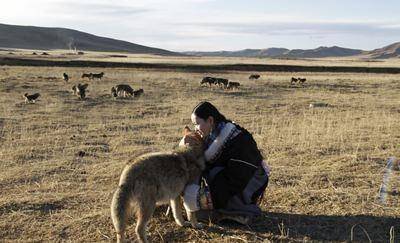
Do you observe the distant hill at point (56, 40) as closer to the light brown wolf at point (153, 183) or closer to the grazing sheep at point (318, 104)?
the grazing sheep at point (318, 104)

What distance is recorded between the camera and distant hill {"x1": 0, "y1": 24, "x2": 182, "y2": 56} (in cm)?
13788

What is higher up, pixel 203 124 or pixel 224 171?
pixel 203 124

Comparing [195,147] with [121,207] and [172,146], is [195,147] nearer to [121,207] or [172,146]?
[121,207]

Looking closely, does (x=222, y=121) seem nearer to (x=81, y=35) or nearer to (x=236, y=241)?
(x=236, y=241)

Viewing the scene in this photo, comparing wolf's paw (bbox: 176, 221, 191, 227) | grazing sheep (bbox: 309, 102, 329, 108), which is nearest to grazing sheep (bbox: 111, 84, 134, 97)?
grazing sheep (bbox: 309, 102, 329, 108)

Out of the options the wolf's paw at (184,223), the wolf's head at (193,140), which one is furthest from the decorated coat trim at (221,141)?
the wolf's paw at (184,223)

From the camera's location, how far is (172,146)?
10.4 m

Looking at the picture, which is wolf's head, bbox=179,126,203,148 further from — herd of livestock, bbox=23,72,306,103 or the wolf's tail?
herd of livestock, bbox=23,72,306,103

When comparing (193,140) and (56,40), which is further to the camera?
(56,40)

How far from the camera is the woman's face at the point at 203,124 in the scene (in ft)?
17.4

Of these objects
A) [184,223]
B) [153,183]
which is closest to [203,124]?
[153,183]

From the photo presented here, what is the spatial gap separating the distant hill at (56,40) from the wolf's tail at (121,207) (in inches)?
5136

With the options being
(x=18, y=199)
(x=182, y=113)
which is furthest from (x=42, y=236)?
(x=182, y=113)

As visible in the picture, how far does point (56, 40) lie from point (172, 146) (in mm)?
151038
